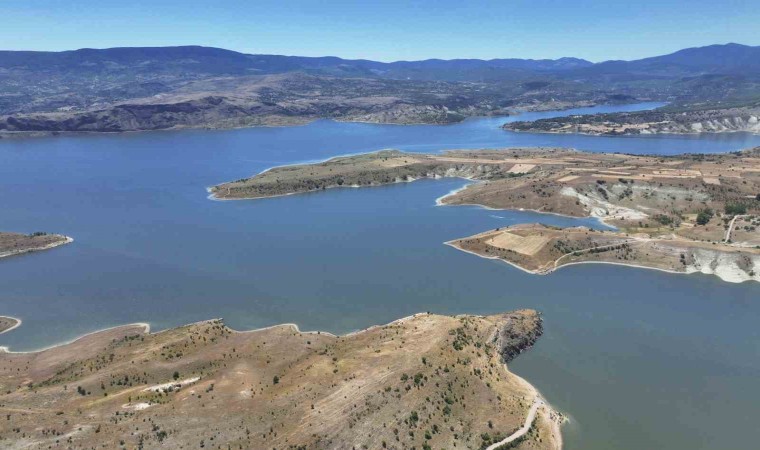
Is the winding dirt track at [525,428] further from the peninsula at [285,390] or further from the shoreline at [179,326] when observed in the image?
the shoreline at [179,326]

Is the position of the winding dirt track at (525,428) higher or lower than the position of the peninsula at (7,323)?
higher

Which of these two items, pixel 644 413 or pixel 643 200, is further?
pixel 643 200

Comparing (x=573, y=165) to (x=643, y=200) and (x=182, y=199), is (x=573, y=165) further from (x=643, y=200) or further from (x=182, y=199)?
(x=182, y=199)

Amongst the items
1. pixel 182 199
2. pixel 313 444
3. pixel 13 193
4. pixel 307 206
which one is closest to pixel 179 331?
pixel 313 444

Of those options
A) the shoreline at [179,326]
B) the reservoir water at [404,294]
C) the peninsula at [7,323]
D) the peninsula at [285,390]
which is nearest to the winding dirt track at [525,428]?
the peninsula at [285,390]

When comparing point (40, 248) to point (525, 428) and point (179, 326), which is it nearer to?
point (179, 326)
